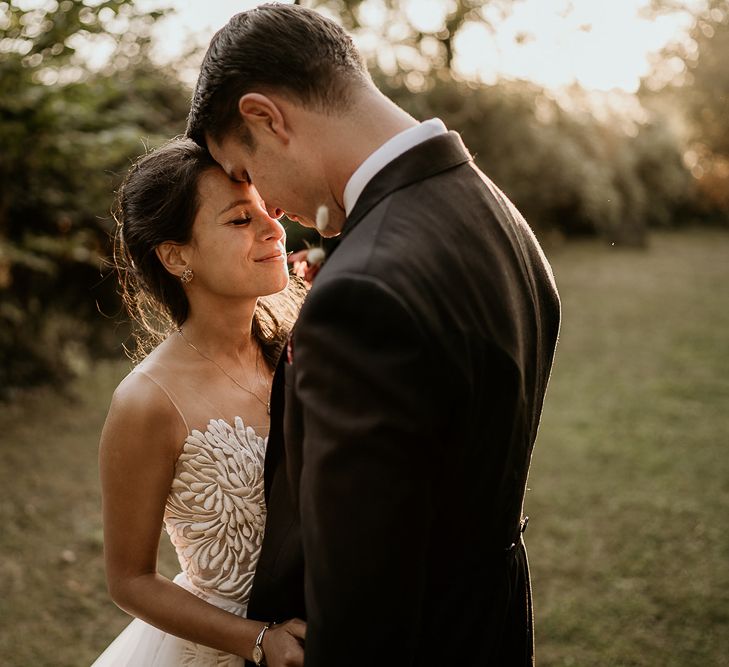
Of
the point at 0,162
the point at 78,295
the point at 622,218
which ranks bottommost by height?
the point at 622,218

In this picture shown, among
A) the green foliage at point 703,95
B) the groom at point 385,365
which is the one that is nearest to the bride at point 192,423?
the groom at point 385,365

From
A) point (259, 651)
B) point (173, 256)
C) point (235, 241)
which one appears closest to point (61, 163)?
point (173, 256)

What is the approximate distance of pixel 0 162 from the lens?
633cm

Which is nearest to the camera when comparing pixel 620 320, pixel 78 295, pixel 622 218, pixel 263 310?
pixel 263 310

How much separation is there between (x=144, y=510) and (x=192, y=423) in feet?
0.87

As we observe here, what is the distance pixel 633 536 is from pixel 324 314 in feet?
15.0

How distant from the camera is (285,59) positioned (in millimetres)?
1541

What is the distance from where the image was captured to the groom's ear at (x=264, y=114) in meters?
1.56

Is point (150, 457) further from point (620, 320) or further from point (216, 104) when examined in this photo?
point (620, 320)

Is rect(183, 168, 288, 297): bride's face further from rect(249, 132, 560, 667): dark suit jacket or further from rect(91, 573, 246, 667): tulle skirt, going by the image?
rect(91, 573, 246, 667): tulle skirt

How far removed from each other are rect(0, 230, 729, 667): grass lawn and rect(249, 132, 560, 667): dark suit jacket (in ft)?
9.26

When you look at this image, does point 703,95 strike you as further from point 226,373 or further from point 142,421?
point 142,421

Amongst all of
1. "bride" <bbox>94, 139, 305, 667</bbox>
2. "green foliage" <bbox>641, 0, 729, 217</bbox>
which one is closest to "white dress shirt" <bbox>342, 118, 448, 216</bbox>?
"bride" <bbox>94, 139, 305, 667</bbox>

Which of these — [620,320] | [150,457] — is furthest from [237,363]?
[620,320]
